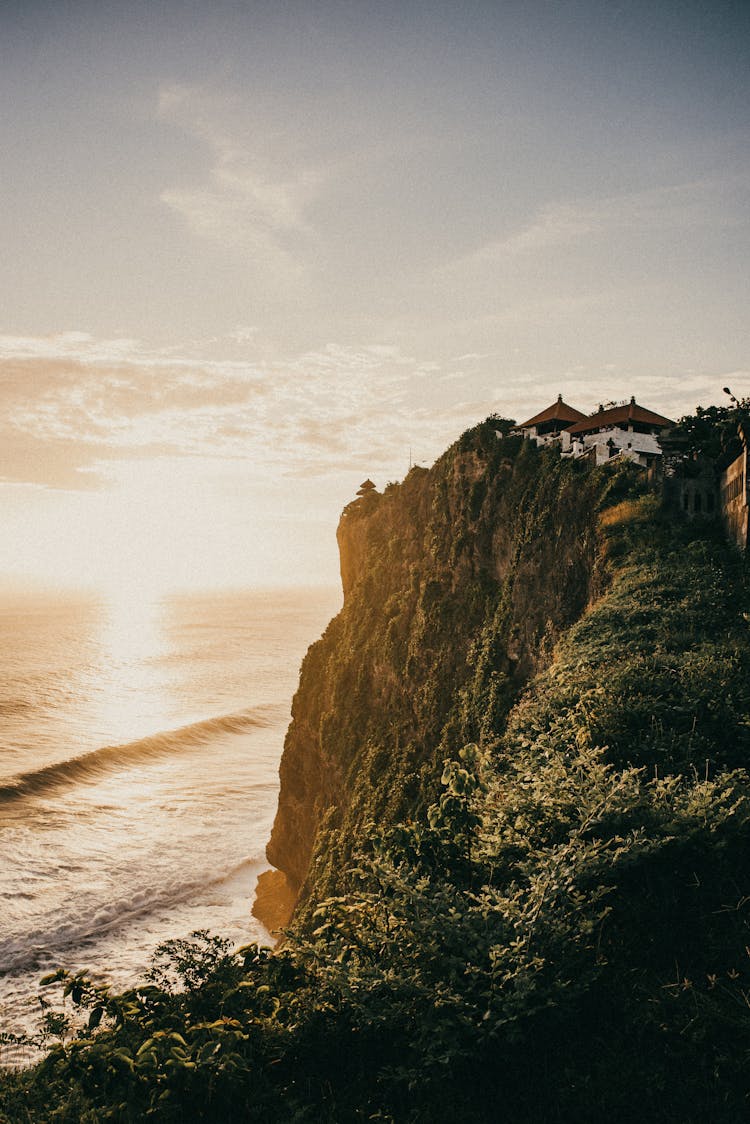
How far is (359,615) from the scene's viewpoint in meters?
38.2

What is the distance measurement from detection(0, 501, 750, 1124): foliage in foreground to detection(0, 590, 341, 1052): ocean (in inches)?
949

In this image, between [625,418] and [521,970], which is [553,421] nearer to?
[625,418]

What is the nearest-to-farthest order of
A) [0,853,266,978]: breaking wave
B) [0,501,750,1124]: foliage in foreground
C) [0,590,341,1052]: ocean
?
[0,501,750,1124]: foliage in foreground < [0,853,266,978]: breaking wave < [0,590,341,1052]: ocean

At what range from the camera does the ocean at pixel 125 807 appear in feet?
100

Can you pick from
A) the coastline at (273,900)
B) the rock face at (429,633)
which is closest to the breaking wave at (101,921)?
the coastline at (273,900)

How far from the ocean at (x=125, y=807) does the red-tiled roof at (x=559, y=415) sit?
3300 centimetres

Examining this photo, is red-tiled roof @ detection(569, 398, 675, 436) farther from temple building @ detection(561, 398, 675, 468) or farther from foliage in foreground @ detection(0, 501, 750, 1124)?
foliage in foreground @ detection(0, 501, 750, 1124)

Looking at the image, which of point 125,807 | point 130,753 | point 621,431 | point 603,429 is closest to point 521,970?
point 621,431

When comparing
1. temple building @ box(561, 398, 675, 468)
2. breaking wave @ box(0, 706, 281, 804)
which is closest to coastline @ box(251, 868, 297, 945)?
breaking wave @ box(0, 706, 281, 804)

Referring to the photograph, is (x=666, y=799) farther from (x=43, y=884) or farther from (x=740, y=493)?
(x=43, y=884)

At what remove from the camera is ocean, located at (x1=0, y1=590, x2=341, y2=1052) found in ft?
100

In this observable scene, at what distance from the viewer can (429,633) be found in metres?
30.7

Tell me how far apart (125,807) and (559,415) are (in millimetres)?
42185

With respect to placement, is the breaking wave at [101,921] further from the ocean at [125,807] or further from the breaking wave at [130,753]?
the breaking wave at [130,753]
